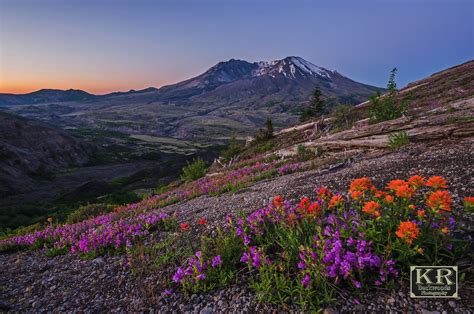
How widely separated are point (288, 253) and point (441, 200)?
237 centimetres

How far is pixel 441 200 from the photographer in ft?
11.8

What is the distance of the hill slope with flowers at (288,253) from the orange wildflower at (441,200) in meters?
0.01

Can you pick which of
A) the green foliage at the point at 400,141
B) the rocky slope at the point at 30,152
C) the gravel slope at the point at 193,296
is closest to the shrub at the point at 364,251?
the gravel slope at the point at 193,296

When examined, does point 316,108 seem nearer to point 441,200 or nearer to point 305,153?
point 305,153

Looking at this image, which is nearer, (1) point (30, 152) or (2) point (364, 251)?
(2) point (364, 251)

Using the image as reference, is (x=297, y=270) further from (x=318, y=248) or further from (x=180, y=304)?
(x=180, y=304)

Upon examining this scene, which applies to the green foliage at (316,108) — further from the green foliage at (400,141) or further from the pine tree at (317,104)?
the green foliage at (400,141)

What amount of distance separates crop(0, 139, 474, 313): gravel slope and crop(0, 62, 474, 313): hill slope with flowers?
2 cm

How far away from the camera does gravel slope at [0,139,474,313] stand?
382 centimetres

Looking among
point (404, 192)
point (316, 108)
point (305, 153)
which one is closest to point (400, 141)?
point (305, 153)

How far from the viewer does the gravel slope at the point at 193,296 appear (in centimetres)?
382

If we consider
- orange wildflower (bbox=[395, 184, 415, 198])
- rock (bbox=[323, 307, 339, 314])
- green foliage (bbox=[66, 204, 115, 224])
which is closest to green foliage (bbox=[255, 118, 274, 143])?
green foliage (bbox=[66, 204, 115, 224])

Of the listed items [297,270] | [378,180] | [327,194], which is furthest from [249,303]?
[378,180]

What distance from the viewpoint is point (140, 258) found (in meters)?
6.59
